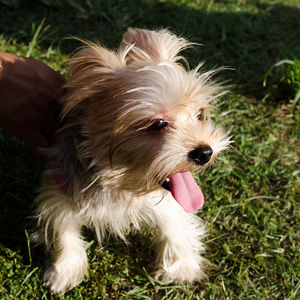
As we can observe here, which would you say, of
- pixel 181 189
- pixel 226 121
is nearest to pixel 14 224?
pixel 181 189

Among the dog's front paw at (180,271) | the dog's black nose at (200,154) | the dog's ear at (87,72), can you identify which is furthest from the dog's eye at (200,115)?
the dog's front paw at (180,271)

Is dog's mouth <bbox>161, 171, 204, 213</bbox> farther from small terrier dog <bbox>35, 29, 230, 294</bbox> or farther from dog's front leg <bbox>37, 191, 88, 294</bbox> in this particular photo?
dog's front leg <bbox>37, 191, 88, 294</bbox>

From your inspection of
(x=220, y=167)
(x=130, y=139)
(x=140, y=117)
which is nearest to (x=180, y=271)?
(x=220, y=167)

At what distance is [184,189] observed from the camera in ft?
8.04

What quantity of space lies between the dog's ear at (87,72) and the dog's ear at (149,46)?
111mm

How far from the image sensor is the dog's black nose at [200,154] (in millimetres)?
2242

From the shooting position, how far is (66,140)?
2.54 meters

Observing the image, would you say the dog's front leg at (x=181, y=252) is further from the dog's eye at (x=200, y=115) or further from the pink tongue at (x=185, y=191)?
the dog's eye at (x=200, y=115)

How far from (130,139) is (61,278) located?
1.37 metres

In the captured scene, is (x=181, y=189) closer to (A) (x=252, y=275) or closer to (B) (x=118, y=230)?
(B) (x=118, y=230)

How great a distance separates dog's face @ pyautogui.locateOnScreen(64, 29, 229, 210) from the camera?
2.21 metres

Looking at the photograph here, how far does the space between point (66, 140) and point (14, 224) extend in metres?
1.21

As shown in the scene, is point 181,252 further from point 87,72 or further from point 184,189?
point 87,72

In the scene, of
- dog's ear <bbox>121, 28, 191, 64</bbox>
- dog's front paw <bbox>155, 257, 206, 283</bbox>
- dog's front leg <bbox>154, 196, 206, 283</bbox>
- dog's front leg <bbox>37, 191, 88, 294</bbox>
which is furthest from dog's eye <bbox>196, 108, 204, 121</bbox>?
dog's front paw <bbox>155, 257, 206, 283</bbox>
